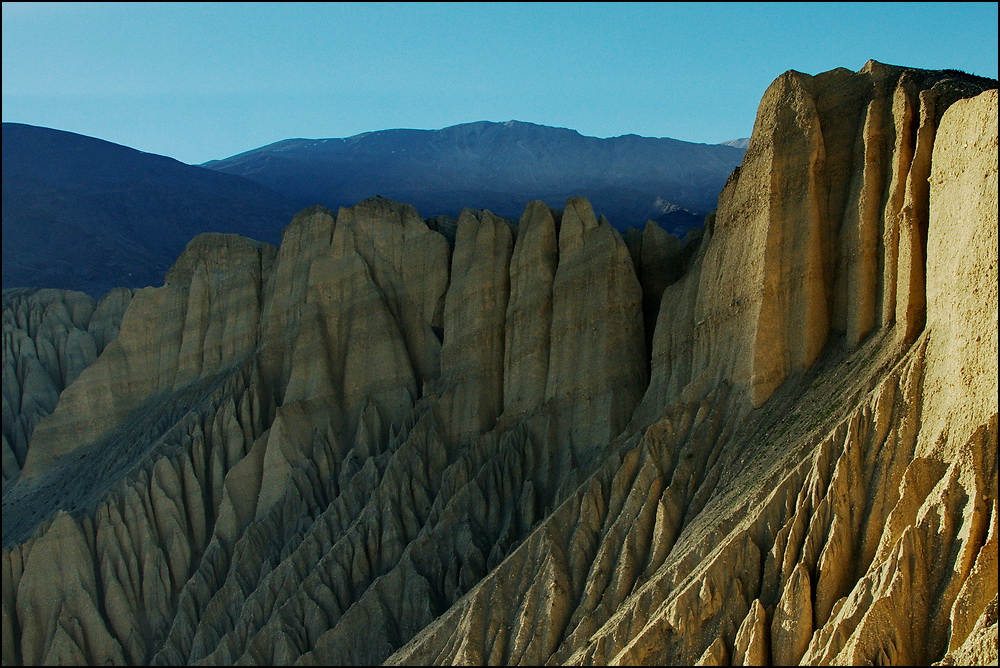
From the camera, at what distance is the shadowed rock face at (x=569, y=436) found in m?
30.6

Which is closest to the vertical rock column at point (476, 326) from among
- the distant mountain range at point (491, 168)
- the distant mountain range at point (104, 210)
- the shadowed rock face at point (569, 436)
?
the shadowed rock face at point (569, 436)

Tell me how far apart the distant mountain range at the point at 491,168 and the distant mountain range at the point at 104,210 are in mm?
9534

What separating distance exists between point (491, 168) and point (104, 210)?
128ft

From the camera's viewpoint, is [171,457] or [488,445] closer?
[488,445]

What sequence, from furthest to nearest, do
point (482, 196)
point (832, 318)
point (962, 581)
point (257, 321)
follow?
point (482, 196), point (257, 321), point (832, 318), point (962, 581)

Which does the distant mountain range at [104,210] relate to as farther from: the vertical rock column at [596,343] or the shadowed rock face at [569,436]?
the vertical rock column at [596,343]

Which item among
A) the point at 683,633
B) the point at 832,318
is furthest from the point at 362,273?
the point at 683,633

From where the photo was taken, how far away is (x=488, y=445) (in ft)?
152

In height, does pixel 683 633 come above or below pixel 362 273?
below

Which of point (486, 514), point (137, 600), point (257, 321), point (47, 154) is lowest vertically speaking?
point (137, 600)

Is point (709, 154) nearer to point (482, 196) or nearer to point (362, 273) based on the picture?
point (482, 196)

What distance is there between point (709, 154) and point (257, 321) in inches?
3340

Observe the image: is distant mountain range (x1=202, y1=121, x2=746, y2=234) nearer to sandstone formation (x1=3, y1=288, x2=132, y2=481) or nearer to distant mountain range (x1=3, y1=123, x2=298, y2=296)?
distant mountain range (x1=3, y1=123, x2=298, y2=296)

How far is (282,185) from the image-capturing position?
14612 cm
